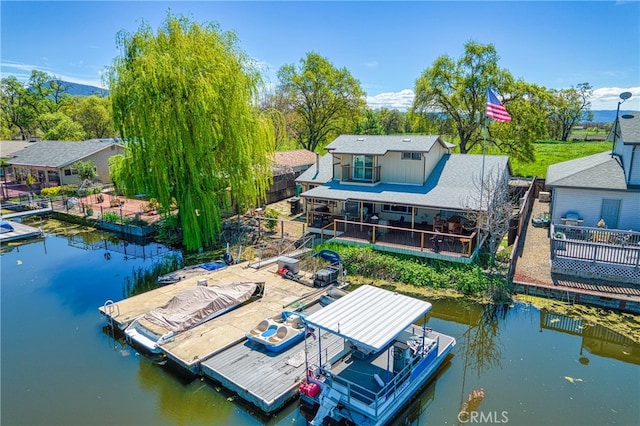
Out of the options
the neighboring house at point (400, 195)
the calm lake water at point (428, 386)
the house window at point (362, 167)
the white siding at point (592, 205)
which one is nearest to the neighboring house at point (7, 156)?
the calm lake water at point (428, 386)

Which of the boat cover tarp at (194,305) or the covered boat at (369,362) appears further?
the boat cover tarp at (194,305)

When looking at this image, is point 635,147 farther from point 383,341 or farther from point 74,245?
point 74,245

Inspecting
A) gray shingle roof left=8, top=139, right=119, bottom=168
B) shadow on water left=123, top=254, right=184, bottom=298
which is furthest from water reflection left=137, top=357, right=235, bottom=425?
gray shingle roof left=8, top=139, right=119, bottom=168

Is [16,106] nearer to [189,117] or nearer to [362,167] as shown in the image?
[189,117]

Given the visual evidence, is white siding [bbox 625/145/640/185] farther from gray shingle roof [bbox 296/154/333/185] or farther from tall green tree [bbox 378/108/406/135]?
tall green tree [bbox 378/108/406/135]

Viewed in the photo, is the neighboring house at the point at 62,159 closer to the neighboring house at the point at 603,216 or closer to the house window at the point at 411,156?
the house window at the point at 411,156

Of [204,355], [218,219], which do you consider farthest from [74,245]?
[204,355]
